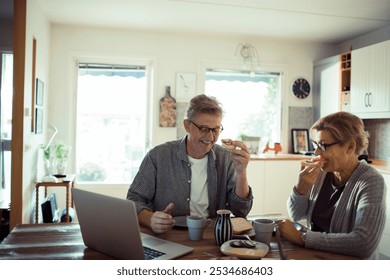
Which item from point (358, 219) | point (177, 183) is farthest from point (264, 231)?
point (177, 183)

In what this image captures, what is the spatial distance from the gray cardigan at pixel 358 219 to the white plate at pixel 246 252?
0.17m

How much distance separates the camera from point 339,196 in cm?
135

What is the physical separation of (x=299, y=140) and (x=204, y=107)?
9.12 feet

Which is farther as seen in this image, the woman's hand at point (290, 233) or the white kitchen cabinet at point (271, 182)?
the white kitchen cabinet at point (271, 182)

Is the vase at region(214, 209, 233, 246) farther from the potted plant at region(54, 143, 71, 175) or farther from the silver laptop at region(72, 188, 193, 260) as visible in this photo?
the potted plant at region(54, 143, 71, 175)

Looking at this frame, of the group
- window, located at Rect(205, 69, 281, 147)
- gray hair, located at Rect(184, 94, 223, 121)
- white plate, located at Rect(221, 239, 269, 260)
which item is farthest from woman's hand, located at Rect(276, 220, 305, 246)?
window, located at Rect(205, 69, 281, 147)

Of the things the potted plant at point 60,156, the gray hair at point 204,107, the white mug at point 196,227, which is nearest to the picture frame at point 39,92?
the potted plant at point 60,156

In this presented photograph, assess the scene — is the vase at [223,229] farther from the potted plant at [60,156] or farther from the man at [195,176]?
the potted plant at [60,156]

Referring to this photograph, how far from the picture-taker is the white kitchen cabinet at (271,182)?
347cm

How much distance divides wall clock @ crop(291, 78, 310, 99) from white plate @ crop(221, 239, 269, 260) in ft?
10.8

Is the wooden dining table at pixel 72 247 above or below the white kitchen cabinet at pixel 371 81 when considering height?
below
